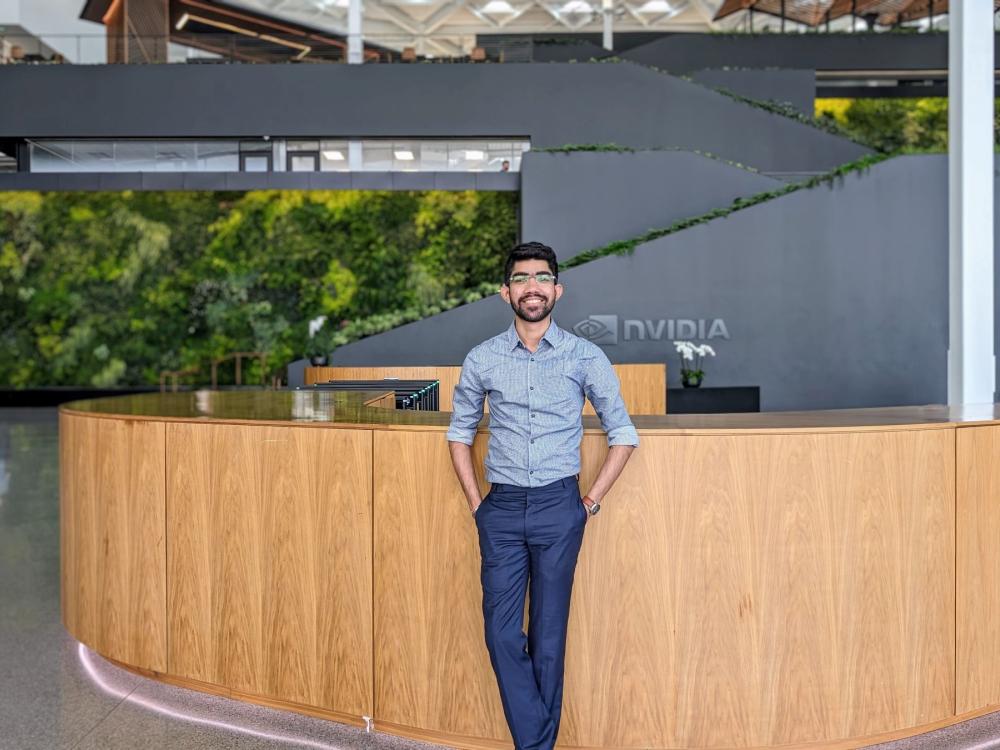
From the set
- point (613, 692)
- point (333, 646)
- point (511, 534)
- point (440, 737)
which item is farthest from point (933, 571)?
point (333, 646)

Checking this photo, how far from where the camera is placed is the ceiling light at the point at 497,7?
26.1 m

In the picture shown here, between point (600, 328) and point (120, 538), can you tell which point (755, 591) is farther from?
point (600, 328)

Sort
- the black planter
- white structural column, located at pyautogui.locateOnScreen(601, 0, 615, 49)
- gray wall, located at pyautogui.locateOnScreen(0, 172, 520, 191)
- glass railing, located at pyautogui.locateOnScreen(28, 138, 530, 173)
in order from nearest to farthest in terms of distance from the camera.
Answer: the black planter, gray wall, located at pyautogui.locateOnScreen(0, 172, 520, 191), glass railing, located at pyautogui.locateOnScreen(28, 138, 530, 173), white structural column, located at pyautogui.locateOnScreen(601, 0, 615, 49)

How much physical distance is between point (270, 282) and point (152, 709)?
57.5ft

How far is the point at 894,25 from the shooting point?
20.6 m

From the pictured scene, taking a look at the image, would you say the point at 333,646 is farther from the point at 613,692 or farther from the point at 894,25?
the point at 894,25

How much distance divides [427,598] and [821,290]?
10.3m

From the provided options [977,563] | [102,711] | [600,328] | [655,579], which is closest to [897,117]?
[600,328]

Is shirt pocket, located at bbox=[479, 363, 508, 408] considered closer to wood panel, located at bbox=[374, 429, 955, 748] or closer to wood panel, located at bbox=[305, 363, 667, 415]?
wood panel, located at bbox=[374, 429, 955, 748]

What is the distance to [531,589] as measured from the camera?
295 centimetres

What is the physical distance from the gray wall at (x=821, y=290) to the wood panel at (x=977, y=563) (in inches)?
360

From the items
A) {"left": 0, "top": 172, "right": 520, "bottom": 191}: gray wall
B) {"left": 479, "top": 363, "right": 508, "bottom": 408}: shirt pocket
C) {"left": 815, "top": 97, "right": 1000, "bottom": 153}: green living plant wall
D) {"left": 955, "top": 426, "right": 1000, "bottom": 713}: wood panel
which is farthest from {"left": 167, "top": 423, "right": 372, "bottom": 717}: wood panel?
{"left": 815, "top": 97, "right": 1000, "bottom": 153}: green living plant wall

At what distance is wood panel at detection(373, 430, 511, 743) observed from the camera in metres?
3.24

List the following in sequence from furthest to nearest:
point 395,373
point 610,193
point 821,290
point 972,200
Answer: point 610,193
point 821,290
point 395,373
point 972,200
